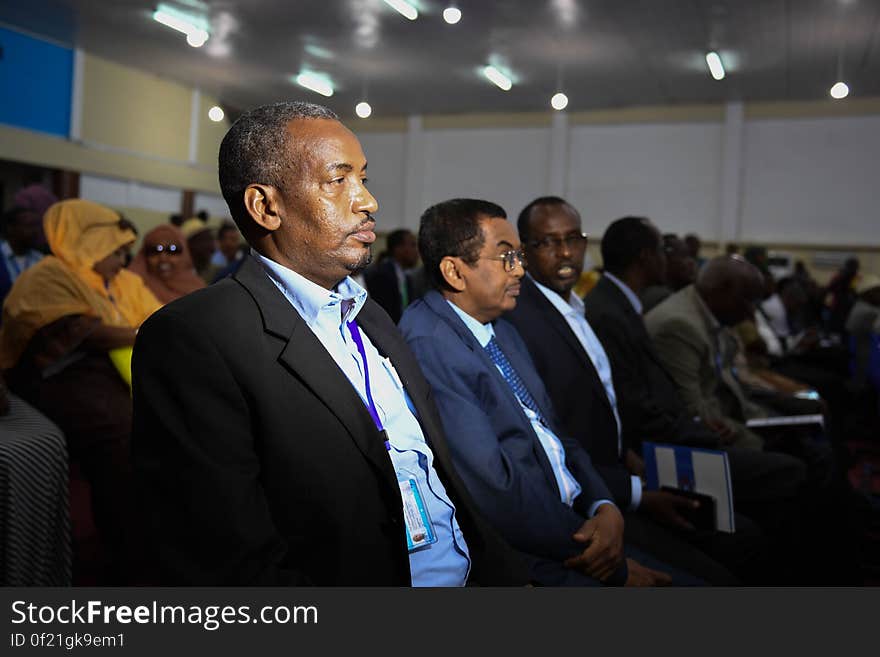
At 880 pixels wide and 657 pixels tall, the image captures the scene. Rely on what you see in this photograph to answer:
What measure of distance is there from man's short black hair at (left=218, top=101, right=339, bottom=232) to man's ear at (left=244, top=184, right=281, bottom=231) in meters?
0.01

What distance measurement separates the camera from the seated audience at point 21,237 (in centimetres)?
500

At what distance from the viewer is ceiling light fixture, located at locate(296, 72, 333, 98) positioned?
36.1 ft

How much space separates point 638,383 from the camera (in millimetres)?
2980

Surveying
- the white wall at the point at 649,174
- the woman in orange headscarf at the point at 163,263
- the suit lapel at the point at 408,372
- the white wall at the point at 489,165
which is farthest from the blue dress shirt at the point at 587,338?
the white wall at the point at 489,165

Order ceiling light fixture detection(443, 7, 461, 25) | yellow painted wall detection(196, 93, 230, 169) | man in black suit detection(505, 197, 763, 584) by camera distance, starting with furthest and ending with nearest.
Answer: yellow painted wall detection(196, 93, 230, 169), ceiling light fixture detection(443, 7, 461, 25), man in black suit detection(505, 197, 763, 584)

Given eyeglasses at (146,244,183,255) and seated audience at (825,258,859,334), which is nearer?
eyeglasses at (146,244,183,255)

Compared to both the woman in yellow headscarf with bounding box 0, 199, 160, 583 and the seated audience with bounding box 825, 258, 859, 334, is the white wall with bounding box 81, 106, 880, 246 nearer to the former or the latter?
the seated audience with bounding box 825, 258, 859, 334

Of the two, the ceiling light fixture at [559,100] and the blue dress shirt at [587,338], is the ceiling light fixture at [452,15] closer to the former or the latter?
the ceiling light fixture at [559,100]

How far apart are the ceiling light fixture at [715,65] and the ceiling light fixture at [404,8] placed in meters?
3.72

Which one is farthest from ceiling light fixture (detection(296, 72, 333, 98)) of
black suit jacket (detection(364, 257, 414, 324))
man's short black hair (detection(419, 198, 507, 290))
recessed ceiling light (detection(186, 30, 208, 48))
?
man's short black hair (detection(419, 198, 507, 290))

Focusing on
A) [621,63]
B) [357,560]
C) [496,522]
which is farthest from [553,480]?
[621,63]

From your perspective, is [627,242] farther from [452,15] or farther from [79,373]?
[452,15]

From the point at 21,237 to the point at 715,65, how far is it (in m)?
8.25
